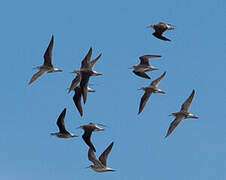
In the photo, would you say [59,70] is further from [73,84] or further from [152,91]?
[152,91]

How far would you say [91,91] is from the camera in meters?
56.1

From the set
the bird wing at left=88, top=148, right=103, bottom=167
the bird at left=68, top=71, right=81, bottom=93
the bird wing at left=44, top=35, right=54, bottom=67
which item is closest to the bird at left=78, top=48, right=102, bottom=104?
the bird wing at left=44, top=35, right=54, bottom=67

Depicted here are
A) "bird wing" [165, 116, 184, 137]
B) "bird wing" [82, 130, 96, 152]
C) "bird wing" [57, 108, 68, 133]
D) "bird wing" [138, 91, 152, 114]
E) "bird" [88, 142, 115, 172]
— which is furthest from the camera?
"bird wing" [138, 91, 152, 114]

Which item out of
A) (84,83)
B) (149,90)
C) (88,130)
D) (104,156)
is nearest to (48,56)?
(84,83)

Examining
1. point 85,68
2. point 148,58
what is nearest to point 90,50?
point 85,68

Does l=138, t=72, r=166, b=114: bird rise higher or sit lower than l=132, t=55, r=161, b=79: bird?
lower

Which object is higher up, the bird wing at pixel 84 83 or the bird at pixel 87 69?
the bird at pixel 87 69

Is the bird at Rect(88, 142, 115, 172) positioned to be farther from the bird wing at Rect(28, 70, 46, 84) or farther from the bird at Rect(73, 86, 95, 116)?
the bird wing at Rect(28, 70, 46, 84)

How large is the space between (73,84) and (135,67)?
13.3 ft

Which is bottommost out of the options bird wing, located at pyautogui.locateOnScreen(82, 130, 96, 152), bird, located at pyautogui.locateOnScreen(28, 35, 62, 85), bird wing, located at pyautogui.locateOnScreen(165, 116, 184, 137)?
bird wing, located at pyautogui.locateOnScreen(82, 130, 96, 152)

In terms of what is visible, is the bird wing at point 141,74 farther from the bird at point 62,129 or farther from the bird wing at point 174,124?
the bird at point 62,129

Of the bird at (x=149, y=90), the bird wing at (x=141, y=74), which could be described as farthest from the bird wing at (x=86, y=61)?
the bird at (x=149, y=90)

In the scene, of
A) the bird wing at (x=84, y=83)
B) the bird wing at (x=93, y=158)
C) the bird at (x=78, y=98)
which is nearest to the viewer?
the bird wing at (x=84, y=83)

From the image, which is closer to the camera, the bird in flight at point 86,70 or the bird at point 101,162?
the bird in flight at point 86,70
